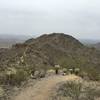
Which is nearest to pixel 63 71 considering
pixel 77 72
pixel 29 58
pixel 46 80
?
pixel 77 72

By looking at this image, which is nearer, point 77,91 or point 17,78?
point 77,91

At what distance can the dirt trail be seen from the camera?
1302 centimetres

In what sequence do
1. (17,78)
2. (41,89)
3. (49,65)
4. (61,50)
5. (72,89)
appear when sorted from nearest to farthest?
1. (72,89)
2. (41,89)
3. (17,78)
4. (49,65)
5. (61,50)

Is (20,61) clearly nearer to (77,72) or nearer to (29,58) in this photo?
(29,58)

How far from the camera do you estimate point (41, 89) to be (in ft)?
45.6

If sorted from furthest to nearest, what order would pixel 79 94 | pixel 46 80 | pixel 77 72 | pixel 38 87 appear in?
pixel 77 72
pixel 46 80
pixel 38 87
pixel 79 94

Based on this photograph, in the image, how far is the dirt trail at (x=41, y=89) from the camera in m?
13.0

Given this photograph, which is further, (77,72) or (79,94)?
(77,72)

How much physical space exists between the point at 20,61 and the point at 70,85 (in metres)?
9.26

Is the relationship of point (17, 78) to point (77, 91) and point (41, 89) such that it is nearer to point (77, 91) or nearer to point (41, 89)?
point (41, 89)

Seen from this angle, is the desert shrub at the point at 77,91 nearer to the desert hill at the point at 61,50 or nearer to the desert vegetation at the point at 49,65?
the desert vegetation at the point at 49,65

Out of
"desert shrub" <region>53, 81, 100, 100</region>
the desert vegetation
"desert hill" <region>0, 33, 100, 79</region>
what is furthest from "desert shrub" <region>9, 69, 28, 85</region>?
"desert hill" <region>0, 33, 100, 79</region>

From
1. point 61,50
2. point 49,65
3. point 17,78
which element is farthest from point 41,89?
point 61,50

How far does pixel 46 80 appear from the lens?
15.2m
